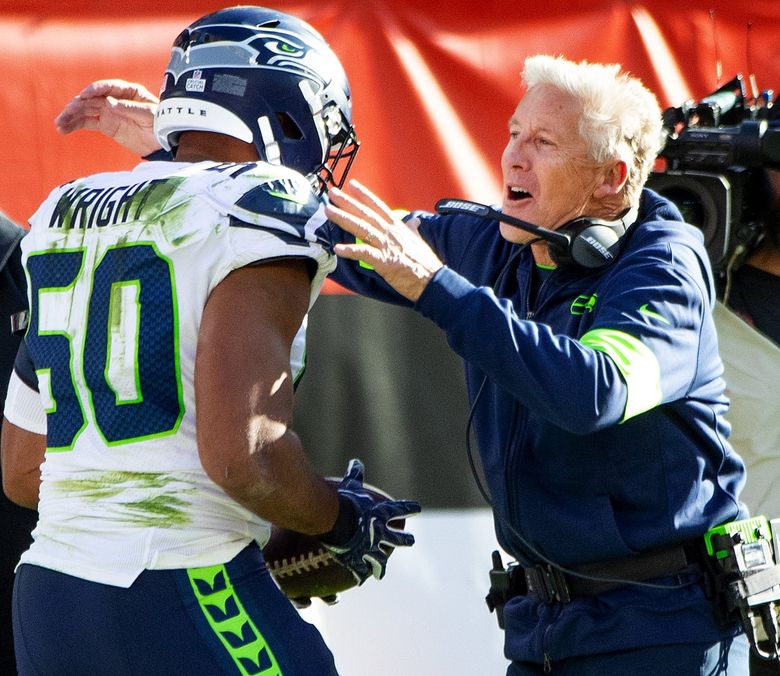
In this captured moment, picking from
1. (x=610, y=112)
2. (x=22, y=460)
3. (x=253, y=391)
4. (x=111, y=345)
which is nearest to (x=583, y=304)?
(x=610, y=112)

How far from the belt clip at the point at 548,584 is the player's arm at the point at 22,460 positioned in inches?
35.2

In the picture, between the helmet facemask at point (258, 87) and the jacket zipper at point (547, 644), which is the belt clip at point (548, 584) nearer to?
the jacket zipper at point (547, 644)

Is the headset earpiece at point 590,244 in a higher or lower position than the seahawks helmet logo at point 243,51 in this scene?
lower

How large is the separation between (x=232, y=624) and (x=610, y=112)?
1208mm

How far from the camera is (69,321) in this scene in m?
1.77

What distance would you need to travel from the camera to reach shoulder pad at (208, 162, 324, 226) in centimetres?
170

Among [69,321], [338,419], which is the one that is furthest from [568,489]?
[338,419]

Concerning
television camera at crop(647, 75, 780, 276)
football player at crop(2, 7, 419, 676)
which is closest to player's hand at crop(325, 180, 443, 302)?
football player at crop(2, 7, 419, 676)

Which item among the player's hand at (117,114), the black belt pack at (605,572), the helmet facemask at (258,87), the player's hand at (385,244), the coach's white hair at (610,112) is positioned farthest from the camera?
the player's hand at (117,114)

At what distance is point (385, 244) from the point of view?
5.98 ft

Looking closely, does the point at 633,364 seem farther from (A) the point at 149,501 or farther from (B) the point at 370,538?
(A) the point at 149,501

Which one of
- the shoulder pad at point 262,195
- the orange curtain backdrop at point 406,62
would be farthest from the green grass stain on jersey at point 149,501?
the orange curtain backdrop at point 406,62

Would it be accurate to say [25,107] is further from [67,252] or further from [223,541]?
[223,541]

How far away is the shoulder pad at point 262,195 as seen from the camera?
1.70 metres
